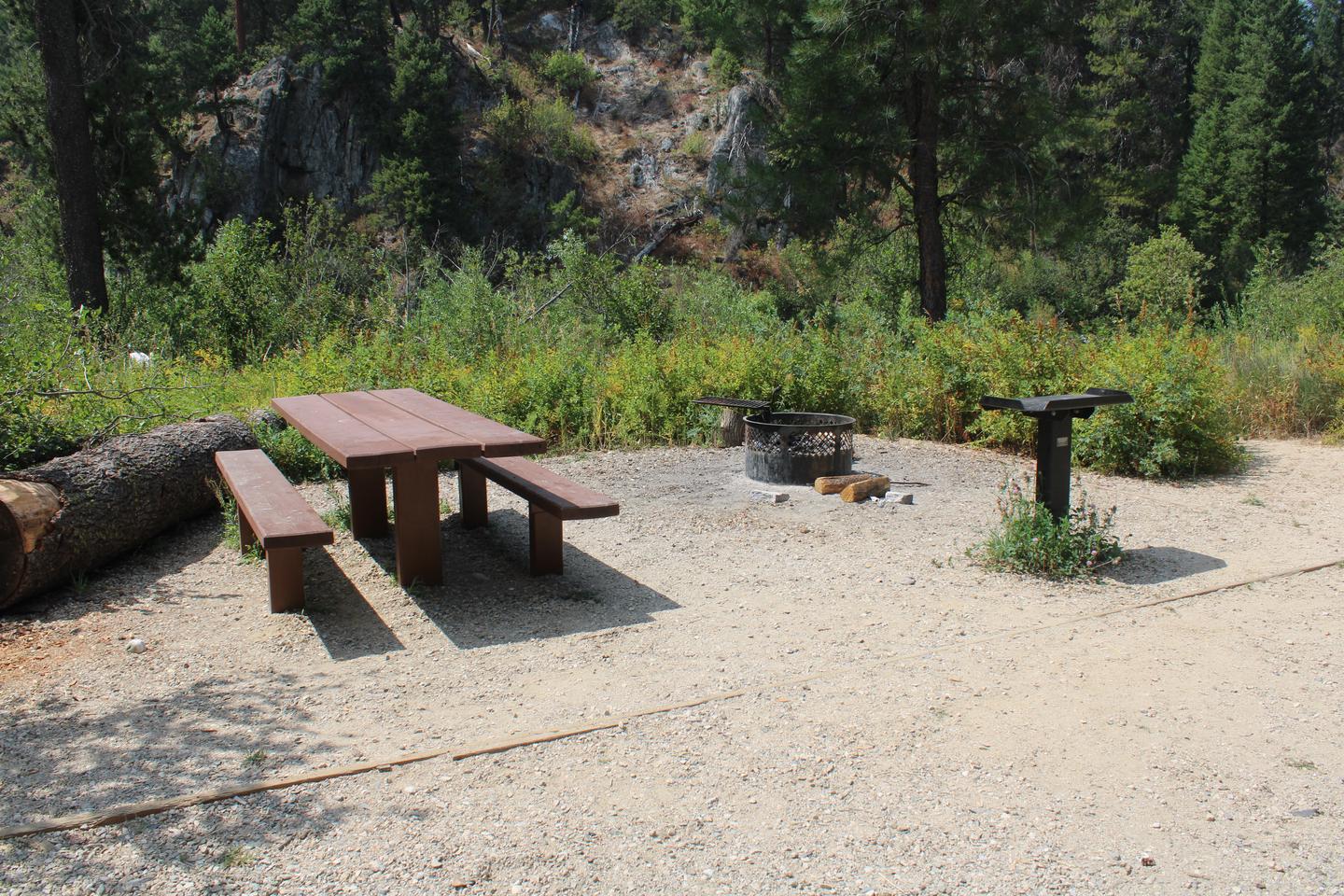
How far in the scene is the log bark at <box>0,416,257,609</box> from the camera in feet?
14.2

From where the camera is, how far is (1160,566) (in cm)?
497

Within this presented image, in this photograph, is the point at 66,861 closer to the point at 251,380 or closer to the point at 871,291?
the point at 251,380

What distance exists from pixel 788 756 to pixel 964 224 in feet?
44.2

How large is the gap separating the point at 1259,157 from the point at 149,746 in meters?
40.8

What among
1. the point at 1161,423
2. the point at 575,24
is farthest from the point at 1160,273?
the point at 575,24

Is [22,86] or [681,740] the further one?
[22,86]

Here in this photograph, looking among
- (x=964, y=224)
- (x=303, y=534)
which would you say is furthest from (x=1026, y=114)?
(x=303, y=534)

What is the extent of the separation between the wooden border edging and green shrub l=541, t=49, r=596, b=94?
43.8 m

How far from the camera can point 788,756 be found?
9.81 feet

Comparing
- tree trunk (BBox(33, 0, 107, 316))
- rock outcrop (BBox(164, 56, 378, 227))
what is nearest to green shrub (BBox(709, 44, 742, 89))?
rock outcrop (BBox(164, 56, 378, 227))

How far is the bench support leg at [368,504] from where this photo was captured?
18.0ft

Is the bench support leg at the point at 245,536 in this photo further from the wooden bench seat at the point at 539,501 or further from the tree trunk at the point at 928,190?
the tree trunk at the point at 928,190


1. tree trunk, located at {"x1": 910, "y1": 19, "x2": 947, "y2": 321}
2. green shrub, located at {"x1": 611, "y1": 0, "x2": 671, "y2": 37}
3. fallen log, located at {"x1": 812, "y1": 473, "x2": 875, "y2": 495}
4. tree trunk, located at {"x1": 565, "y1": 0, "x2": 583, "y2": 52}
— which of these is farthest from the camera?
tree trunk, located at {"x1": 565, "y1": 0, "x2": 583, "y2": 52}

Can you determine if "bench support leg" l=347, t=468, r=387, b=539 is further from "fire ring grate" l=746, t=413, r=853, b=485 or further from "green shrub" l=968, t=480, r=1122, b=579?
"green shrub" l=968, t=480, r=1122, b=579
